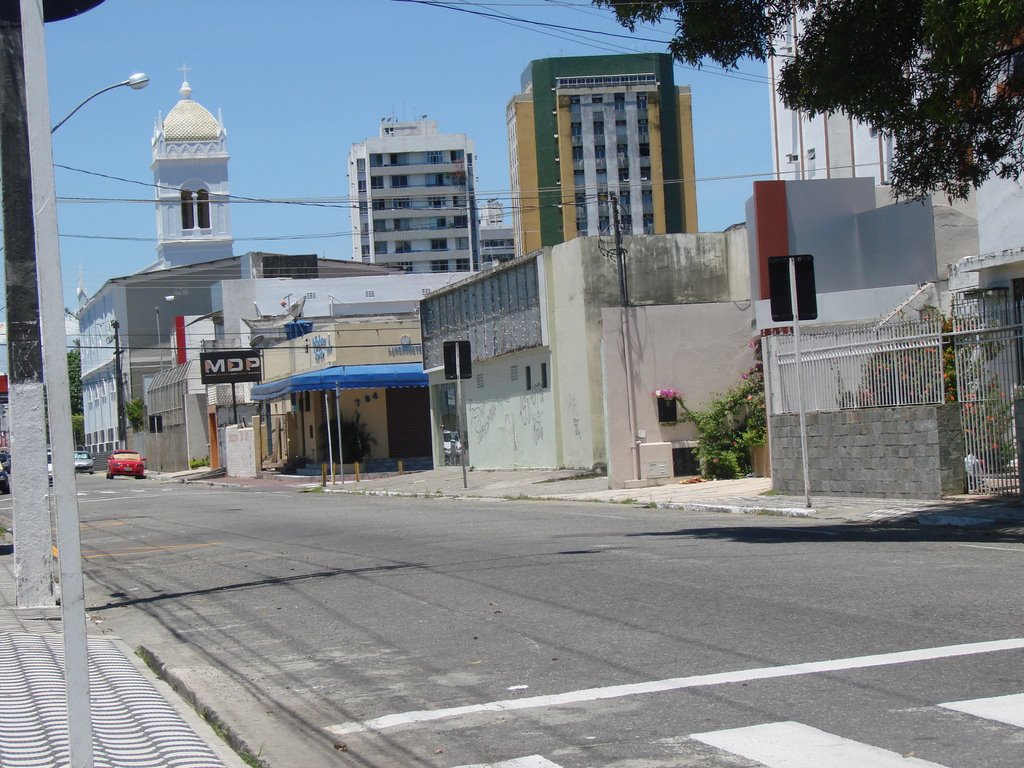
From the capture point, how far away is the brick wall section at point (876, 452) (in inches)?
643

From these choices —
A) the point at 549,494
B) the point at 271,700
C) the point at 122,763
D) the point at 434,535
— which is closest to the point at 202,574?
the point at 434,535

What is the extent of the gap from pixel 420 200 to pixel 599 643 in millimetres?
116748

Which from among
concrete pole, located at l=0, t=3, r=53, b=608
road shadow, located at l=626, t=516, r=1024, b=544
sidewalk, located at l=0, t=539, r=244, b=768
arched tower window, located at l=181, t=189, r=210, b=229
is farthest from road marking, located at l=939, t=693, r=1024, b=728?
arched tower window, located at l=181, t=189, r=210, b=229

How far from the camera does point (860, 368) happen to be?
1792 centimetres

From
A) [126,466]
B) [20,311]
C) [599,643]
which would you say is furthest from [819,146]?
[126,466]

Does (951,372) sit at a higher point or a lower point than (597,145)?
lower

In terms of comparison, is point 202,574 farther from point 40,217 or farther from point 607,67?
point 607,67

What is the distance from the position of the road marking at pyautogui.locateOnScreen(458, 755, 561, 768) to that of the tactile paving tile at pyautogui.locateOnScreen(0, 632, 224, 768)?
1.18m

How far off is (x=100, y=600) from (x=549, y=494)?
13524 millimetres

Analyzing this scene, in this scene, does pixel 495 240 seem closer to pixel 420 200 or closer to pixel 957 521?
pixel 420 200

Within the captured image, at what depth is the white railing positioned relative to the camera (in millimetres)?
16797

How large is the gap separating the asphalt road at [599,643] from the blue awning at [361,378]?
27774 millimetres

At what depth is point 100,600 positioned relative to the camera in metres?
12.1

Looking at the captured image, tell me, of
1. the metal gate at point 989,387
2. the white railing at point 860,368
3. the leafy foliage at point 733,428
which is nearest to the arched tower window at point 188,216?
the leafy foliage at point 733,428
